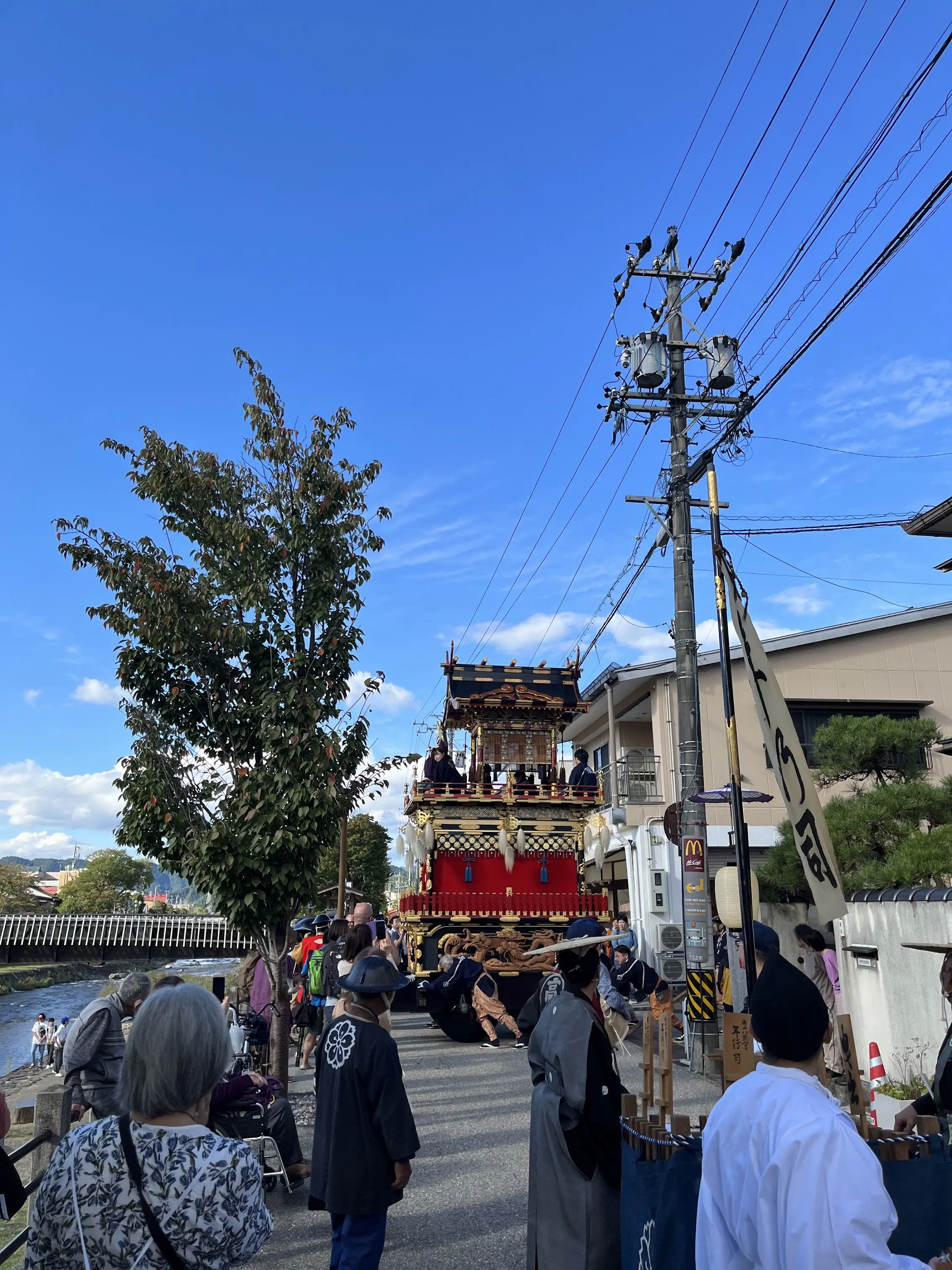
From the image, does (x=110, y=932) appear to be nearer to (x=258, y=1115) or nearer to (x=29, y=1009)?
(x=29, y=1009)

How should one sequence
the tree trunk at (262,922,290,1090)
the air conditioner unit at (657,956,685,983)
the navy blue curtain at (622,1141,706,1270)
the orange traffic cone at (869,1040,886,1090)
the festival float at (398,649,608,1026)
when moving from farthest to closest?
the air conditioner unit at (657,956,685,983)
the festival float at (398,649,608,1026)
the tree trunk at (262,922,290,1090)
the orange traffic cone at (869,1040,886,1090)
the navy blue curtain at (622,1141,706,1270)

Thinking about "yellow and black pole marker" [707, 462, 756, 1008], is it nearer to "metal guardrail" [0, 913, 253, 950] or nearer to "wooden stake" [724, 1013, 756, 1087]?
"wooden stake" [724, 1013, 756, 1087]

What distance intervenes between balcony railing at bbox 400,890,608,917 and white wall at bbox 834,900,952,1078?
698 cm

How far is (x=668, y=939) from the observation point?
774 inches

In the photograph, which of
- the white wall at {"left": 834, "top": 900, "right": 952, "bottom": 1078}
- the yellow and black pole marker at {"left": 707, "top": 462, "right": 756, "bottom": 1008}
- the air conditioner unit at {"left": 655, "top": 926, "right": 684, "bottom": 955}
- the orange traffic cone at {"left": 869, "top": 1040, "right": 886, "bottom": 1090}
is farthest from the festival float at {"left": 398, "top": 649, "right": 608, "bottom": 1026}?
the yellow and black pole marker at {"left": 707, "top": 462, "right": 756, "bottom": 1008}

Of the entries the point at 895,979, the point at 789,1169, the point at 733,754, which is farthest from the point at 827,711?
the point at 789,1169

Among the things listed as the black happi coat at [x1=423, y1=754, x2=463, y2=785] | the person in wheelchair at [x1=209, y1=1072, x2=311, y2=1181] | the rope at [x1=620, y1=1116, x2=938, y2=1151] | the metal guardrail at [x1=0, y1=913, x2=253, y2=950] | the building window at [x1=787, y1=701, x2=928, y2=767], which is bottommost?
the metal guardrail at [x1=0, y1=913, x2=253, y2=950]

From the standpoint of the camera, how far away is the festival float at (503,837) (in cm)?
1667

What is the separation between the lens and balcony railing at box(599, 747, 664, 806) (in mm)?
23172

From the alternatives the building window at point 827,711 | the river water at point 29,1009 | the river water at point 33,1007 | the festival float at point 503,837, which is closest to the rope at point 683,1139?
the festival float at point 503,837

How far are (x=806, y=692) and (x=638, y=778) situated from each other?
5.12 m

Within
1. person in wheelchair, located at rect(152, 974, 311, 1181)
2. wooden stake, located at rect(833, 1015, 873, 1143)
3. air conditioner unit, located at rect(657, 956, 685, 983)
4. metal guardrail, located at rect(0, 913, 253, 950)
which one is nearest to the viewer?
wooden stake, located at rect(833, 1015, 873, 1143)

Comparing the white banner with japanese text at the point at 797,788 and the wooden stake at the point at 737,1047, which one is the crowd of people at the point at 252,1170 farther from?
the white banner with japanese text at the point at 797,788

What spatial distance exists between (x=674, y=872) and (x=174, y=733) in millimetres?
15262
